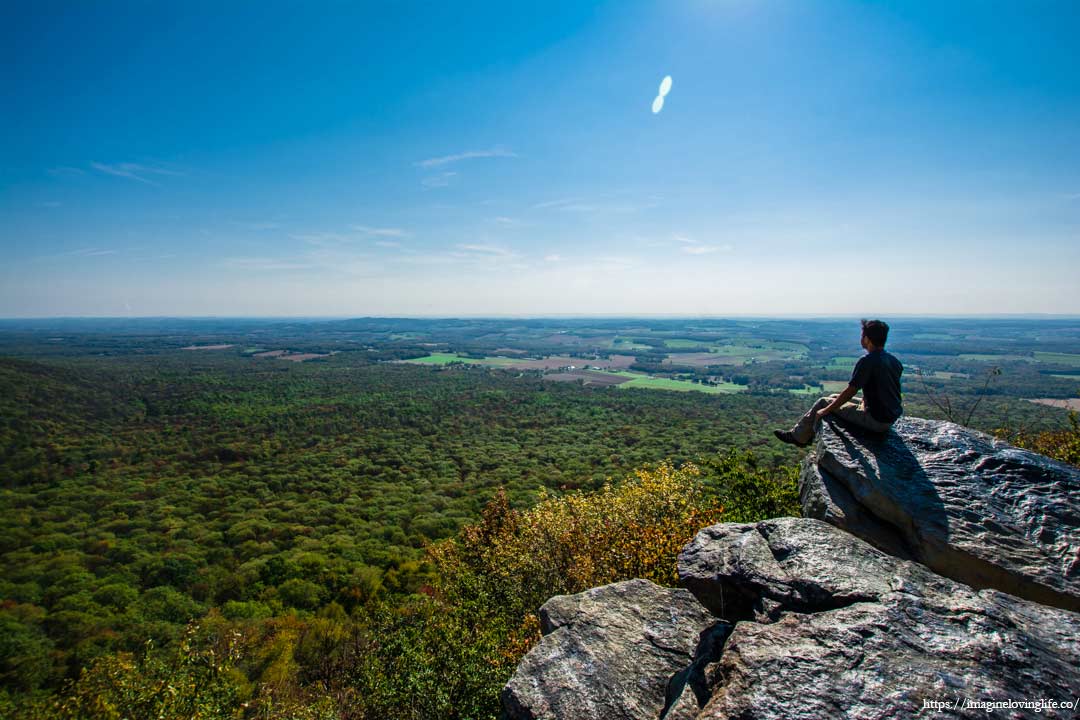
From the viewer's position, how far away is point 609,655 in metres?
10.0

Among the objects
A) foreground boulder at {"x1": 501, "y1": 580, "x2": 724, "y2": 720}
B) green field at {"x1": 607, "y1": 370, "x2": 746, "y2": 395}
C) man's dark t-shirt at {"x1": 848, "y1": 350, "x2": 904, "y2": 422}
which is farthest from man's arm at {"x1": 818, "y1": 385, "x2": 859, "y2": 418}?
green field at {"x1": 607, "y1": 370, "x2": 746, "y2": 395}

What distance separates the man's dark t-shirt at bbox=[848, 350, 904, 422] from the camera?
10688 mm

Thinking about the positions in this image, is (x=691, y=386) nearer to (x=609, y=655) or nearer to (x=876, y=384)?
(x=876, y=384)

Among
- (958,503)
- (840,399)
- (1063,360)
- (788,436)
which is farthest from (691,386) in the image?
(958,503)

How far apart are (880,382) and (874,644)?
6.62 meters

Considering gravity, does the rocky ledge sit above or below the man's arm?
below

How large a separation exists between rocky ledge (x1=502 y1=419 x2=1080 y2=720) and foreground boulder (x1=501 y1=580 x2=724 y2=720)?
0.10 ft

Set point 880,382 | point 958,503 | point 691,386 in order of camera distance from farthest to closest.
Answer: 1. point 691,386
2. point 880,382
3. point 958,503

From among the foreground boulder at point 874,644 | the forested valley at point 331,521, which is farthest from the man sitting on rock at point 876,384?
the forested valley at point 331,521

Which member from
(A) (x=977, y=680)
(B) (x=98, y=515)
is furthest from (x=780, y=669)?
(B) (x=98, y=515)

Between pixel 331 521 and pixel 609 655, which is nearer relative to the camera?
pixel 609 655

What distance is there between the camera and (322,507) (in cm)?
7100

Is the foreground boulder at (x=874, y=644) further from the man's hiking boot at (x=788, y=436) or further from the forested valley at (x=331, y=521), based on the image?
the forested valley at (x=331, y=521)

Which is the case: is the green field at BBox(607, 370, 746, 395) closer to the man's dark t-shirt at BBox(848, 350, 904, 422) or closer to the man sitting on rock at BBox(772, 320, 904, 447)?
the man sitting on rock at BBox(772, 320, 904, 447)
